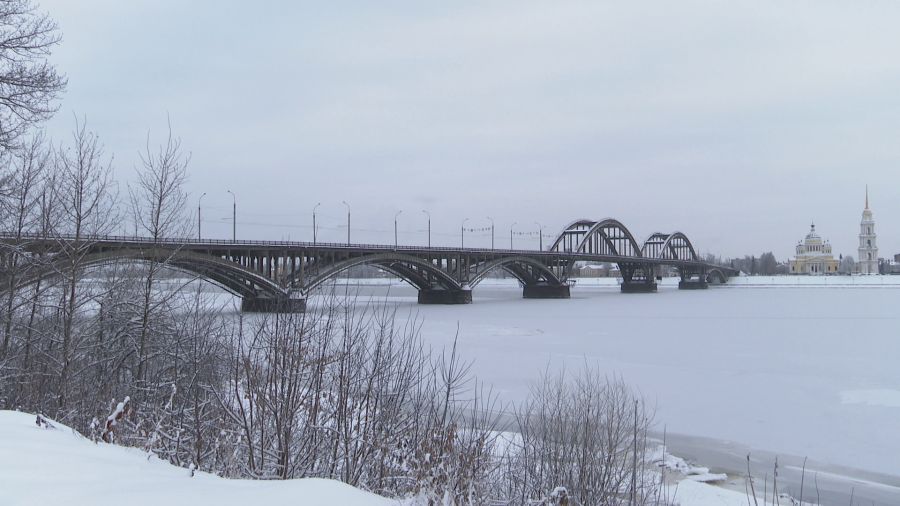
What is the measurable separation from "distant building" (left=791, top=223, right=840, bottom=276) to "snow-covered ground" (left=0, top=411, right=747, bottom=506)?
206 metres

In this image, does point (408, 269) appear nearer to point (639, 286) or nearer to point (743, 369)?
point (743, 369)

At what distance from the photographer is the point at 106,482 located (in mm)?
4695

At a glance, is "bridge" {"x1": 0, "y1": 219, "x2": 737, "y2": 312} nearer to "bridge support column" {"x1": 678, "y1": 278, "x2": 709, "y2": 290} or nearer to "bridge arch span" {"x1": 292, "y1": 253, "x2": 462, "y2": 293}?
"bridge arch span" {"x1": 292, "y1": 253, "x2": 462, "y2": 293}

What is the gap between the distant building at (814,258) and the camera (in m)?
185

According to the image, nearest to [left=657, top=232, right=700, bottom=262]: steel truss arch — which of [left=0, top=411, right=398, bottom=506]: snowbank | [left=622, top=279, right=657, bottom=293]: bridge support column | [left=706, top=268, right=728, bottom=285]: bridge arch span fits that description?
[left=706, top=268, right=728, bottom=285]: bridge arch span

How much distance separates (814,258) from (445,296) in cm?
15703

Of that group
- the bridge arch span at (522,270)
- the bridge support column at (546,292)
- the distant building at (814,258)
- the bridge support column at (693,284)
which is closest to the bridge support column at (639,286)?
the bridge support column at (693,284)

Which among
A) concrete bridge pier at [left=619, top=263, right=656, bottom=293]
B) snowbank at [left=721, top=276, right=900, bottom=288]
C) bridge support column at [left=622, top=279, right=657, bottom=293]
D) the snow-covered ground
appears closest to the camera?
the snow-covered ground

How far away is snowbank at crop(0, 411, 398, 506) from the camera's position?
429 cm

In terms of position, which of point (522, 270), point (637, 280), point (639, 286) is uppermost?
point (522, 270)

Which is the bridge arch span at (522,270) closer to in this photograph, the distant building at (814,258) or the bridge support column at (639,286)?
the bridge support column at (639,286)

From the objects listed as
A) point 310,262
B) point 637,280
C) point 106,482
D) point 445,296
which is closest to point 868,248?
point 637,280

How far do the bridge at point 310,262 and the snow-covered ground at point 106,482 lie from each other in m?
3.44

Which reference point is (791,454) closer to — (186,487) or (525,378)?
(525,378)
